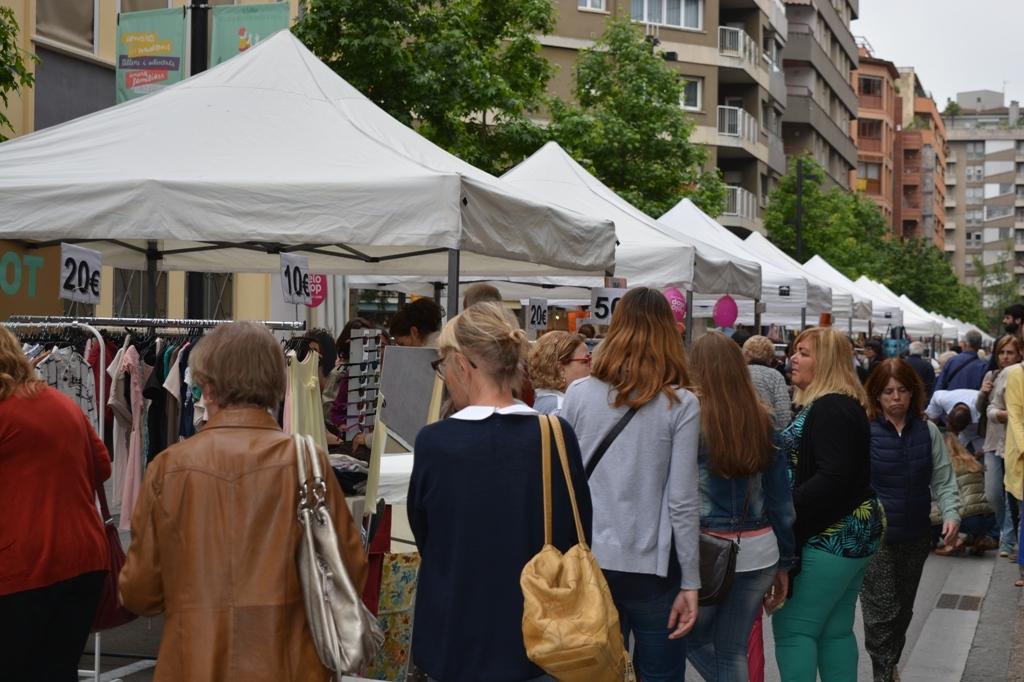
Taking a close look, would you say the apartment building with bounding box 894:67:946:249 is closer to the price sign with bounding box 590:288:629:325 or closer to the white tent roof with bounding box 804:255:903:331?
the white tent roof with bounding box 804:255:903:331

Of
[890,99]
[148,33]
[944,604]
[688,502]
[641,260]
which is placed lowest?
[944,604]

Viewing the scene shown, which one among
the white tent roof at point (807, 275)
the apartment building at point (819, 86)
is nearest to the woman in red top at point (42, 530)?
the white tent roof at point (807, 275)

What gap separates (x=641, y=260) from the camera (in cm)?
1338

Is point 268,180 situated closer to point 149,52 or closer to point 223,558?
point 223,558

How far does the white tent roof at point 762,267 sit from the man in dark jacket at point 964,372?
9.76ft

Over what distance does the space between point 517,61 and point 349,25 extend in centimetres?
561

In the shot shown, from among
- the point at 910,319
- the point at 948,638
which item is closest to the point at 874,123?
the point at 910,319

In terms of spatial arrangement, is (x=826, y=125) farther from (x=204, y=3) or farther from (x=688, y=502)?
(x=688, y=502)

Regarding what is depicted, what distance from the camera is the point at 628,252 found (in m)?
13.3

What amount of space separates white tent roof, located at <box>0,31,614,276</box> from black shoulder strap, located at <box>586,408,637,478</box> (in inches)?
108

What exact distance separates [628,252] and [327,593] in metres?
9.42

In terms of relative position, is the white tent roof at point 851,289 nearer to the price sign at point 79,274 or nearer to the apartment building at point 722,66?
the apartment building at point 722,66

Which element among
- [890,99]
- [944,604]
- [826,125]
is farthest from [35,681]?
[890,99]

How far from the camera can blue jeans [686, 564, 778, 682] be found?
5.64 meters
